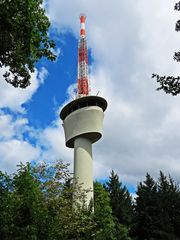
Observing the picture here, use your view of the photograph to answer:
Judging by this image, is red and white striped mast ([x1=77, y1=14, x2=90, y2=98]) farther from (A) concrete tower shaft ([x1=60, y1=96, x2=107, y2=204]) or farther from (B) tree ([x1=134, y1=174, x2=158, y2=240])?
(B) tree ([x1=134, y1=174, x2=158, y2=240])

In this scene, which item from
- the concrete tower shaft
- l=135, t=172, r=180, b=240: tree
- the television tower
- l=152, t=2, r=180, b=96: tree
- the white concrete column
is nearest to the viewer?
l=152, t=2, r=180, b=96: tree

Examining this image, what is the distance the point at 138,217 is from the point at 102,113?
14.3 metres

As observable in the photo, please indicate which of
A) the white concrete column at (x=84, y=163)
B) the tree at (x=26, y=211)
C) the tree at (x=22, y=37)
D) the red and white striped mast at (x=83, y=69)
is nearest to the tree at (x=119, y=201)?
the white concrete column at (x=84, y=163)

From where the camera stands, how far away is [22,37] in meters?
10.5

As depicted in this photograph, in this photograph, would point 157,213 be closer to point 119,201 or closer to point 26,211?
point 119,201

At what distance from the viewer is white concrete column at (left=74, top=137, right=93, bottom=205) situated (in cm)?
3528

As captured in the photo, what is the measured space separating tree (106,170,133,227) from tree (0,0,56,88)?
32.9m

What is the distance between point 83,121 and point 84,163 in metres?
4.59

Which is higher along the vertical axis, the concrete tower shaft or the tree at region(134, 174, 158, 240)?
the concrete tower shaft

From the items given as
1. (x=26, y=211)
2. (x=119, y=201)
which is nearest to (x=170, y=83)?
(x=26, y=211)

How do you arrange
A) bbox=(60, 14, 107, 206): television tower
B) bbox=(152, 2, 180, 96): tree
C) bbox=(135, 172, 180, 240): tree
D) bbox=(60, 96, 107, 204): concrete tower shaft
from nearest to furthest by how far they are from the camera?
1. bbox=(152, 2, 180, 96): tree
2. bbox=(60, 96, 107, 204): concrete tower shaft
3. bbox=(60, 14, 107, 206): television tower
4. bbox=(135, 172, 180, 240): tree

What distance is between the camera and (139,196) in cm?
4566

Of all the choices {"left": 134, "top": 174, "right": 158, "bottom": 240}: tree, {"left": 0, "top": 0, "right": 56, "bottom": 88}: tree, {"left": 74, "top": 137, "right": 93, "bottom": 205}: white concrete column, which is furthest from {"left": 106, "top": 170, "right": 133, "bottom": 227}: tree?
{"left": 0, "top": 0, "right": 56, "bottom": 88}: tree

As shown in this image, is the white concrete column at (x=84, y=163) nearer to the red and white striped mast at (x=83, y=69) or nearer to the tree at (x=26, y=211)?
the red and white striped mast at (x=83, y=69)
